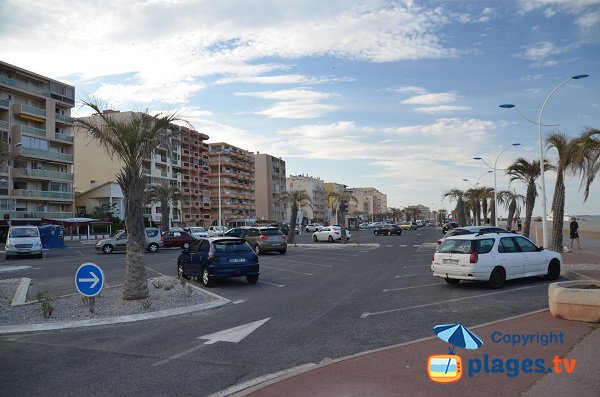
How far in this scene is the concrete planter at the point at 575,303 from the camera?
8.42 meters

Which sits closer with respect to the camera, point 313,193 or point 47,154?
point 47,154

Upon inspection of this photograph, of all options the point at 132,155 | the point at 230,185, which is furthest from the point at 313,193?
the point at 132,155

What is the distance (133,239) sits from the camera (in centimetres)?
1227

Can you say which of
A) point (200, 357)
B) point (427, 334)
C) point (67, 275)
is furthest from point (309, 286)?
point (67, 275)

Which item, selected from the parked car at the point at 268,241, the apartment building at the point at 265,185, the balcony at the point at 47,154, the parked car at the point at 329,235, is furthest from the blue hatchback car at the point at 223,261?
the apartment building at the point at 265,185

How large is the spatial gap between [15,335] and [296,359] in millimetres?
5543

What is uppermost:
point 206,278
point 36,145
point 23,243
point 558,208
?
→ point 36,145

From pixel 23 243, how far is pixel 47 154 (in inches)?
1328

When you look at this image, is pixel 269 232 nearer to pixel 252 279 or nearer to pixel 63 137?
pixel 252 279

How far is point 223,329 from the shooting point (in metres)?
9.27

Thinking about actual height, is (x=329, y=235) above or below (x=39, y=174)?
below

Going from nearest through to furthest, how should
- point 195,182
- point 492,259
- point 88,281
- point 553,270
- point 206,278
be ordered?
point 88,281 → point 492,259 → point 553,270 → point 206,278 → point 195,182

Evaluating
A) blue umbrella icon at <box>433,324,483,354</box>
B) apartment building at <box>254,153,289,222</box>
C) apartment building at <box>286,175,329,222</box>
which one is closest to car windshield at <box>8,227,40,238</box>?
blue umbrella icon at <box>433,324,483,354</box>

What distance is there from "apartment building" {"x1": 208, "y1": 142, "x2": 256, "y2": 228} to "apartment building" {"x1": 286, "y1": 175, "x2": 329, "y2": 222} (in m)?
43.6
